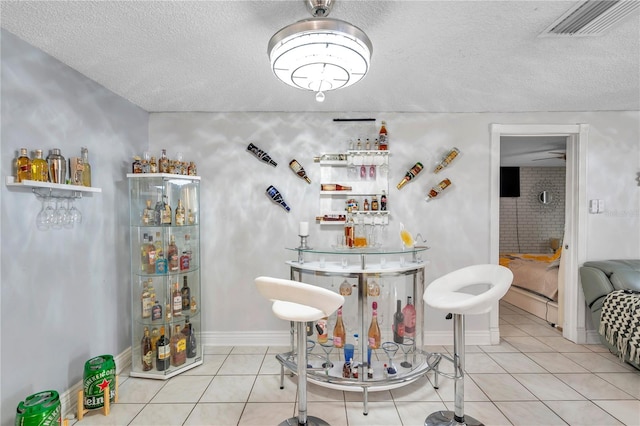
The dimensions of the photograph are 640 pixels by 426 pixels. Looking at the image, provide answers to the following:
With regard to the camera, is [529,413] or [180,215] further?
[180,215]

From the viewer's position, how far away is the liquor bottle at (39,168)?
6.18 feet

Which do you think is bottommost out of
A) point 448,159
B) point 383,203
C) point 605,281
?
point 605,281

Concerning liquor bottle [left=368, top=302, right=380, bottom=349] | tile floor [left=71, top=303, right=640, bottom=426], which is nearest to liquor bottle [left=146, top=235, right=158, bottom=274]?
tile floor [left=71, top=303, right=640, bottom=426]

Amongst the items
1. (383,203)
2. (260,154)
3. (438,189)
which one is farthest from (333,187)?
(438,189)

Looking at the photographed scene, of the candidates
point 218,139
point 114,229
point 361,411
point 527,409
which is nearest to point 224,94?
point 218,139

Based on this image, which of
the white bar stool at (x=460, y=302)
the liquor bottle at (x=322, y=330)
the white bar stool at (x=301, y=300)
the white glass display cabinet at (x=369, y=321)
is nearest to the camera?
the white bar stool at (x=301, y=300)

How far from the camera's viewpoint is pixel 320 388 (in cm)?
245

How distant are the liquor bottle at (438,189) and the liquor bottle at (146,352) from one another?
2772 millimetres

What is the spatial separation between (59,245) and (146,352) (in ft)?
3.57

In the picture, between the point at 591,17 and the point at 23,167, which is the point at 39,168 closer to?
the point at 23,167

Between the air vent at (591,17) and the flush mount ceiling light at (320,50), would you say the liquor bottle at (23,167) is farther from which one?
the air vent at (591,17)

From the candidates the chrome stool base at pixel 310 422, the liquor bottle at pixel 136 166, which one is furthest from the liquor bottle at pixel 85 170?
the chrome stool base at pixel 310 422

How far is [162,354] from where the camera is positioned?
2.62 m

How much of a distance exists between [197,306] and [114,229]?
3.07 ft
